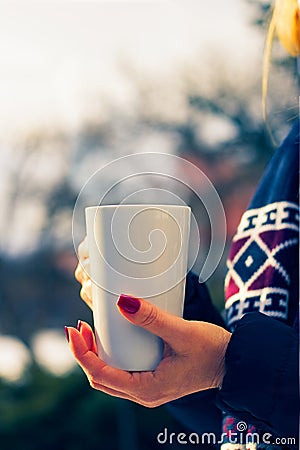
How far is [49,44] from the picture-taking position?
0.64m

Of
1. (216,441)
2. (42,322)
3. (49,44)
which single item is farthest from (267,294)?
(42,322)

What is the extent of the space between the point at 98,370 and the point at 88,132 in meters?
0.58

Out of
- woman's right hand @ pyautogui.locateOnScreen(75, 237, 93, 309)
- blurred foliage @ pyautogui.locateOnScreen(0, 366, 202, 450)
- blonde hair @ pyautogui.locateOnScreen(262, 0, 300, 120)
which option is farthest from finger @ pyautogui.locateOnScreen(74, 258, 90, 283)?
blurred foliage @ pyautogui.locateOnScreen(0, 366, 202, 450)

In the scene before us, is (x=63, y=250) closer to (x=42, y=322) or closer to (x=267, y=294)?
(x=42, y=322)

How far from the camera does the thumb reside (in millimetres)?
323

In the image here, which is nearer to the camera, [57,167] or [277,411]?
[277,411]

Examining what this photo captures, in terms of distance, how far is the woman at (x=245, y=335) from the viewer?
349 millimetres

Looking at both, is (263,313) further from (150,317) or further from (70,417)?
(70,417)

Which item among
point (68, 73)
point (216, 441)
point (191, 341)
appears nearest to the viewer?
point (191, 341)

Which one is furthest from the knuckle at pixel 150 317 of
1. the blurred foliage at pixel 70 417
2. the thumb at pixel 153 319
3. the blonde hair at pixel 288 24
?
the blurred foliage at pixel 70 417

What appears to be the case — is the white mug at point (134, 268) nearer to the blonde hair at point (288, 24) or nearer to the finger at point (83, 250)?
the finger at point (83, 250)

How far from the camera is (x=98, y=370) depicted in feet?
1.14

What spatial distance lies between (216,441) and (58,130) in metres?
0.60

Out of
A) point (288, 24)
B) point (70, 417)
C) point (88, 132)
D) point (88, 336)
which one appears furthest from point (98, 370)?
point (70, 417)
